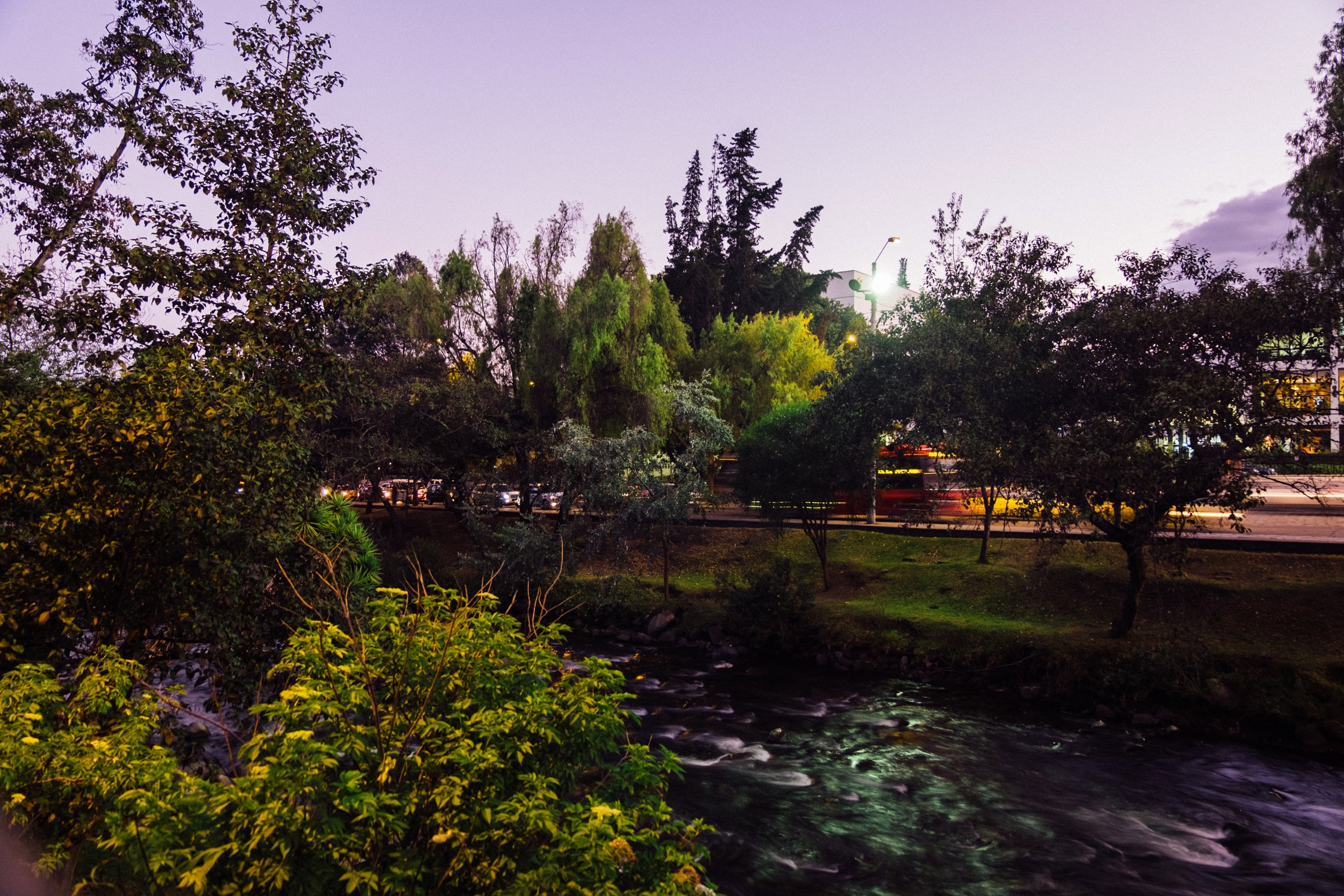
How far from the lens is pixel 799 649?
72.9 ft

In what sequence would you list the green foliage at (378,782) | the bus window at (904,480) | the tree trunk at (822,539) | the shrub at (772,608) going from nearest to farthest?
the green foliage at (378,782), the shrub at (772,608), the tree trunk at (822,539), the bus window at (904,480)

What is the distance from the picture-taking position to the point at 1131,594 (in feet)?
59.7

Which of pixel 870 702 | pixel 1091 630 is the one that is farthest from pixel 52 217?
pixel 1091 630

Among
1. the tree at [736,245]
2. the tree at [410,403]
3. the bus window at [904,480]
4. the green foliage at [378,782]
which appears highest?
the tree at [736,245]

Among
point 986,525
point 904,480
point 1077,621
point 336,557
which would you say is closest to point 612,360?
point 904,480

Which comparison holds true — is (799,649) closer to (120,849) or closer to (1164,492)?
(1164,492)

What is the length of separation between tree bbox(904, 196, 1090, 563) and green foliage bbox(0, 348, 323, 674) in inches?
540

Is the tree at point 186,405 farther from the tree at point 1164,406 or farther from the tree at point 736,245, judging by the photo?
the tree at point 736,245

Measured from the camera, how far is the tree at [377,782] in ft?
14.3

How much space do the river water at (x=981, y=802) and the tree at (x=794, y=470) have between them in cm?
803

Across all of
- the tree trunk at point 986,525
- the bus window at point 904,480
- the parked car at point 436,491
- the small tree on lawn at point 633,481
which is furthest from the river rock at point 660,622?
the parked car at point 436,491

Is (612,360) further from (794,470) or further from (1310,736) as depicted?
(1310,736)

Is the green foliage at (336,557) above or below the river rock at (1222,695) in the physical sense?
above

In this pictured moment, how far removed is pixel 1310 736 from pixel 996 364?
8.99 metres
